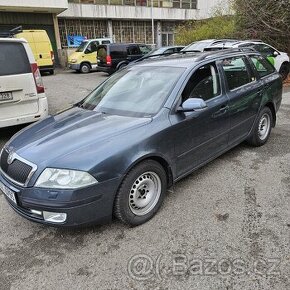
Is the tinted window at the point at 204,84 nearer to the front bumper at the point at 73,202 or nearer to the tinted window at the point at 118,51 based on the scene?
the front bumper at the point at 73,202

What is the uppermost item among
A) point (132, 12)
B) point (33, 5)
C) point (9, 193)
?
point (33, 5)

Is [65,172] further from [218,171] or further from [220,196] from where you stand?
[218,171]

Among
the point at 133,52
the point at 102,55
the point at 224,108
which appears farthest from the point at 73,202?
the point at 133,52

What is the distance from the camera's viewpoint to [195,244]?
2.93 metres

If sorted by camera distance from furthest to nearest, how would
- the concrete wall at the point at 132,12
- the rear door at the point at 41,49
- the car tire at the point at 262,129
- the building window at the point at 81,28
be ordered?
the building window at the point at 81,28, the concrete wall at the point at 132,12, the rear door at the point at 41,49, the car tire at the point at 262,129

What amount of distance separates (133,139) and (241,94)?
2091 millimetres

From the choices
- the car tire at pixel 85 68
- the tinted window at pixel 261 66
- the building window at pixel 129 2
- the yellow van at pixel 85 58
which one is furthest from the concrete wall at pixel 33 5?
the tinted window at pixel 261 66

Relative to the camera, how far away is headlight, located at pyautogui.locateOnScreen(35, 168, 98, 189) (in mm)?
2746

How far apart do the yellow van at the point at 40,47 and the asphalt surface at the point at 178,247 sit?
16.1 metres

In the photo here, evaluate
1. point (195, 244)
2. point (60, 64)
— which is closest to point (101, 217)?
point (195, 244)

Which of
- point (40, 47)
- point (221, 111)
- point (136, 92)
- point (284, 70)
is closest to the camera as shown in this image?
point (136, 92)

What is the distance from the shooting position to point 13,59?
5.61 meters

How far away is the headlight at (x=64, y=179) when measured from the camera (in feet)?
9.01

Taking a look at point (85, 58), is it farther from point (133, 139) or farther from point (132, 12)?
point (133, 139)
